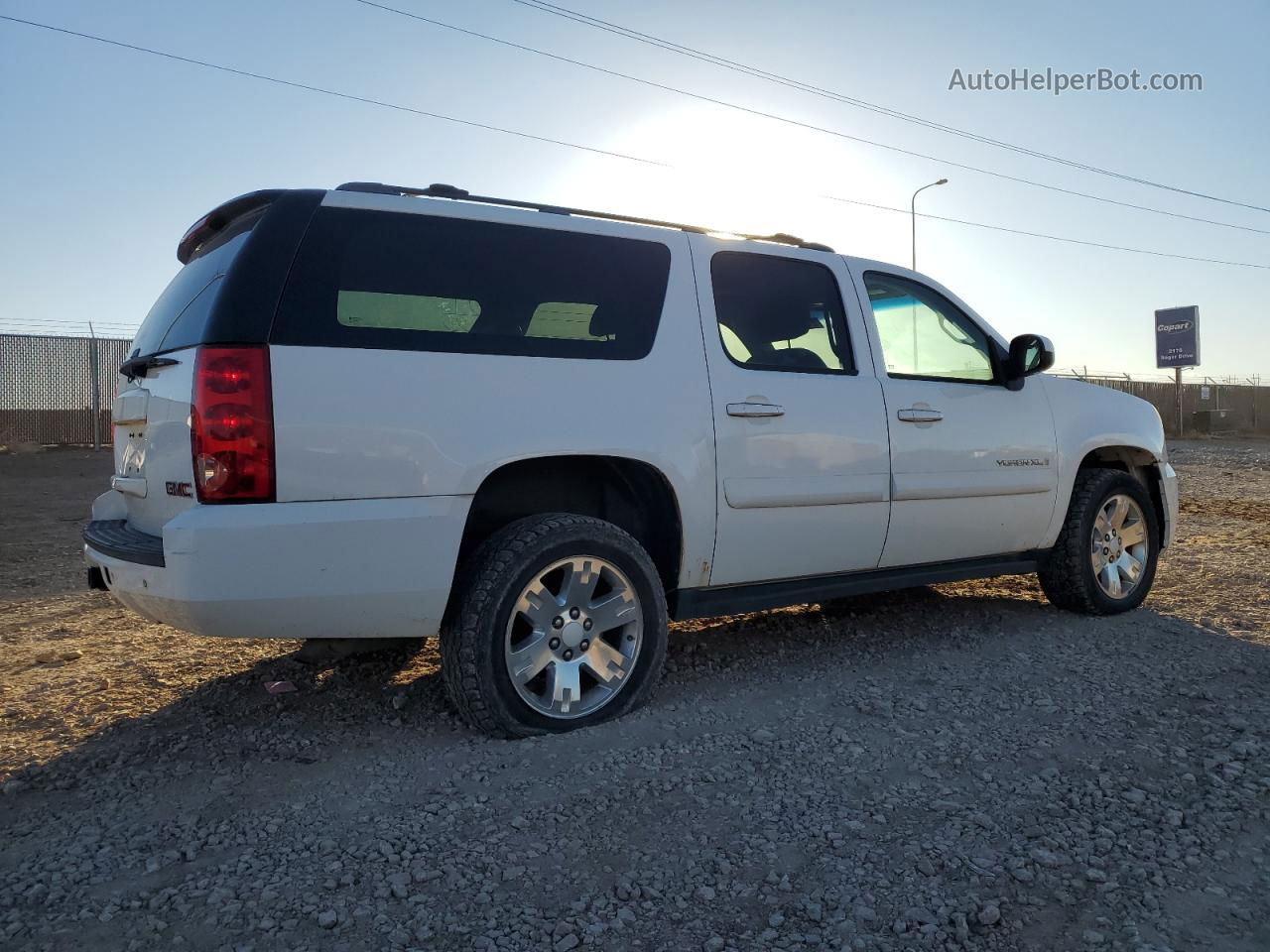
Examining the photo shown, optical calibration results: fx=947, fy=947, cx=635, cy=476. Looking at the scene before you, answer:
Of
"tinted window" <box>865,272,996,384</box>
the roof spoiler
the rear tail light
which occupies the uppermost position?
the roof spoiler

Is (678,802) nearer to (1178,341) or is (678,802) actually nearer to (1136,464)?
(1136,464)

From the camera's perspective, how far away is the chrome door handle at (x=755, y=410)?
12.0 feet

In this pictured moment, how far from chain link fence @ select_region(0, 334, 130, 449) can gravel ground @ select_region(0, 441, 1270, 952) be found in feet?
51.8

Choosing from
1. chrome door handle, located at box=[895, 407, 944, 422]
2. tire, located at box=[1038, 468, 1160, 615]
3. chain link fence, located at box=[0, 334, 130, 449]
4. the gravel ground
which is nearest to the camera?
the gravel ground

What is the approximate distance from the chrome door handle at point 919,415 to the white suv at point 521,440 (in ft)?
0.08

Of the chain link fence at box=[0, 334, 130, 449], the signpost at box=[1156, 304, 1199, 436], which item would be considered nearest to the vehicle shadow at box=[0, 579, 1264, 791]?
the chain link fence at box=[0, 334, 130, 449]

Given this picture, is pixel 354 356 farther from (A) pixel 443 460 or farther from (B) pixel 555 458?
(B) pixel 555 458

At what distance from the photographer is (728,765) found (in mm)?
3018

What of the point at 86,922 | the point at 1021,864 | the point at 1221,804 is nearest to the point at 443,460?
the point at 86,922

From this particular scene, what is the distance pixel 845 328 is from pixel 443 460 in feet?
6.76

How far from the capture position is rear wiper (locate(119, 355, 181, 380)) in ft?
10.1

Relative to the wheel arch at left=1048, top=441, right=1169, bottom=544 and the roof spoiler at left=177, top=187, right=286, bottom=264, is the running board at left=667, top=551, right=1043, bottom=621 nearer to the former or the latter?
the wheel arch at left=1048, top=441, right=1169, bottom=544

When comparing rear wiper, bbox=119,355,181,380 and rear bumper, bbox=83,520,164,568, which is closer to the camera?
rear bumper, bbox=83,520,164,568

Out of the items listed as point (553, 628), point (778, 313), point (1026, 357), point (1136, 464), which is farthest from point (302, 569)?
point (1136, 464)
